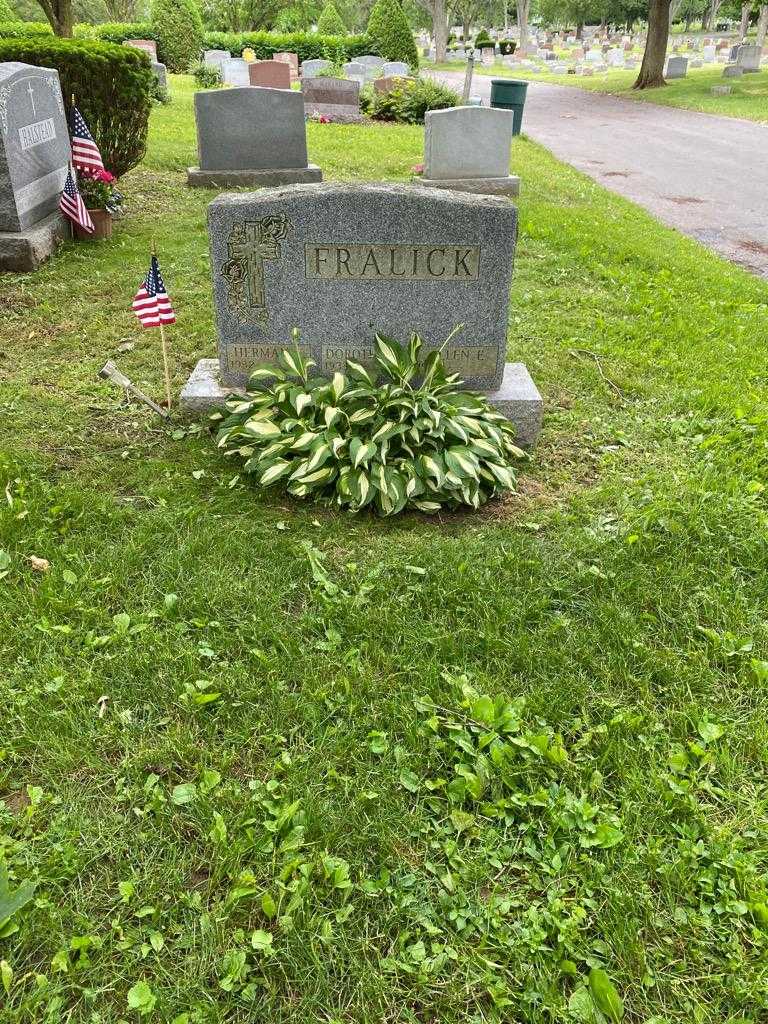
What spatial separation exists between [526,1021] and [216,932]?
806 millimetres

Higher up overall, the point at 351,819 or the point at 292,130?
the point at 292,130

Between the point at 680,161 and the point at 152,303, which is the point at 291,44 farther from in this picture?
the point at 152,303

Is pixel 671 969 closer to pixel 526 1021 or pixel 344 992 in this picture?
pixel 526 1021

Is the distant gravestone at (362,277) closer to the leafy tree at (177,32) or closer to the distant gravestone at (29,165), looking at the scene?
the distant gravestone at (29,165)

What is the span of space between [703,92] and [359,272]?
93.4ft

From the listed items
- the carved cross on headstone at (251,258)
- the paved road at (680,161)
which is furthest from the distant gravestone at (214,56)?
the carved cross on headstone at (251,258)

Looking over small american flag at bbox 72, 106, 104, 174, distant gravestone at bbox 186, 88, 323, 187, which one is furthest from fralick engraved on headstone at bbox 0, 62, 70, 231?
distant gravestone at bbox 186, 88, 323, 187

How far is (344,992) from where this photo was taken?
196 centimetres

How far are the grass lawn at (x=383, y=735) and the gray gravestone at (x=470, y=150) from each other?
7063 mm

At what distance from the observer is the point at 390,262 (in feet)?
13.7

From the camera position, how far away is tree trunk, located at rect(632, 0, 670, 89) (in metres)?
27.1

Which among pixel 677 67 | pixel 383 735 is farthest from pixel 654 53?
pixel 383 735

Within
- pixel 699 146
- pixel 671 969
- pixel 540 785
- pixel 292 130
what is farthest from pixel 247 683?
pixel 699 146

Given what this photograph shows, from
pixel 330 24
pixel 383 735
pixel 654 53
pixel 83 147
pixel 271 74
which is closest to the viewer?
pixel 383 735
